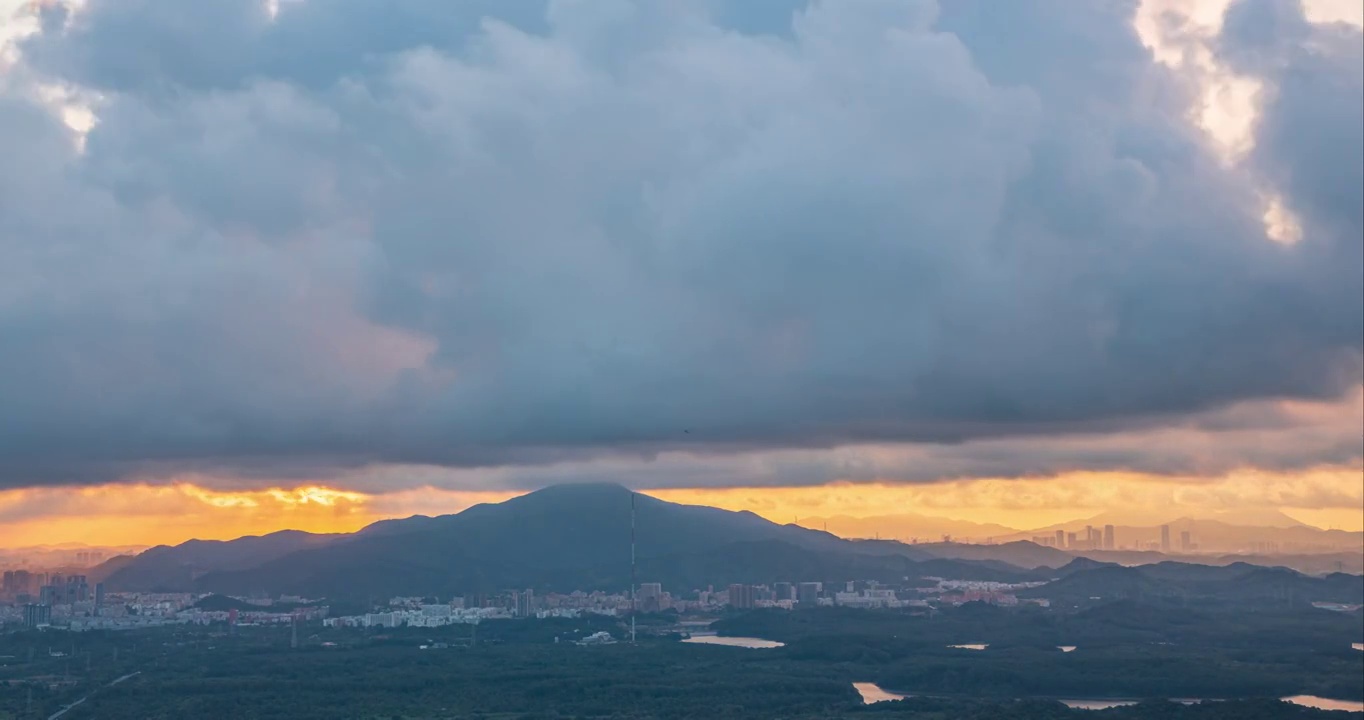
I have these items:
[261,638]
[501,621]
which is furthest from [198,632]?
[501,621]

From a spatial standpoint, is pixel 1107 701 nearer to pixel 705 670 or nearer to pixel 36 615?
pixel 705 670

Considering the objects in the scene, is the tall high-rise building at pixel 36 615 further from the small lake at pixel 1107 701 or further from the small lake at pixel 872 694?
the small lake at pixel 1107 701

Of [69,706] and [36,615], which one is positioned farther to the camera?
[36,615]

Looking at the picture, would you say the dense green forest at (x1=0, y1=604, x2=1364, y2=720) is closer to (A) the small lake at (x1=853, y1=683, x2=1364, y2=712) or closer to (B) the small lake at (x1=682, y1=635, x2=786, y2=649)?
(A) the small lake at (x1=853, y1=683, x2=1364, y2=712)

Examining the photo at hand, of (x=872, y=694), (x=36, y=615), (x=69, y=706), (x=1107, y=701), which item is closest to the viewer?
(x=69, y=706)

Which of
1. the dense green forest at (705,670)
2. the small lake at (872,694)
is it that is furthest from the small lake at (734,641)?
the small lake at (872,694)

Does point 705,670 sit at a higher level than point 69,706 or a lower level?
higher

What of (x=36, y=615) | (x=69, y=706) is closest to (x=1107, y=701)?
(x=69, y=706)
